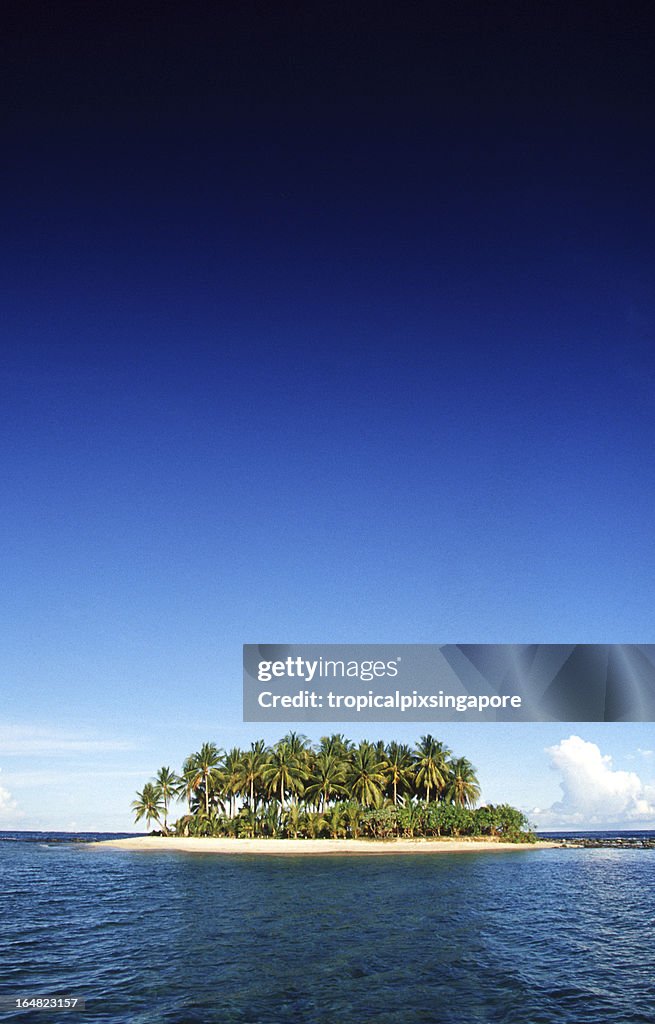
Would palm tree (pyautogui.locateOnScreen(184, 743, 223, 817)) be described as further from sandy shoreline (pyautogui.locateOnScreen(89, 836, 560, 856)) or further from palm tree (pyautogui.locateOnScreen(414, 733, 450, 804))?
palm tree (pyautogui.locateOnScreen(414, 733, 450, 804))

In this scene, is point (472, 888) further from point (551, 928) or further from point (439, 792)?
point (439, 792)

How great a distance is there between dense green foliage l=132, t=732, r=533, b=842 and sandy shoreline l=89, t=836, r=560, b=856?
114 inches

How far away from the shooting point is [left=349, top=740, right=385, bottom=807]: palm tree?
85.1 meters

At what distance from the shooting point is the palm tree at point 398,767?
89.5 meters

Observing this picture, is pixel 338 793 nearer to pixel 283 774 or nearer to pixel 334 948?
pixel 283 774

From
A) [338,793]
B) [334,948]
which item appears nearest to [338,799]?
[338,793]

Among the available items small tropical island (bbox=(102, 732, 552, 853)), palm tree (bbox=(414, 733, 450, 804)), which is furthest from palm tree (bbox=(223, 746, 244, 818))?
palm tree (bbox=(414, 733, 450, 804))

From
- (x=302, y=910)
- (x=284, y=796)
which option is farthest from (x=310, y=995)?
(x=284, y=796)

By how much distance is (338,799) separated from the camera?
289 feet

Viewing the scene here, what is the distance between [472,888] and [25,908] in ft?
88.9

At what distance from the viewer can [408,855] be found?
70375mm

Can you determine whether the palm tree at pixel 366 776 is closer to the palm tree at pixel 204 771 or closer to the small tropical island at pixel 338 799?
the small tropical island at pixel 338 799

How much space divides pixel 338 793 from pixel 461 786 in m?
16.7

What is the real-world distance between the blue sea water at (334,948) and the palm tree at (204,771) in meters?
41.3
